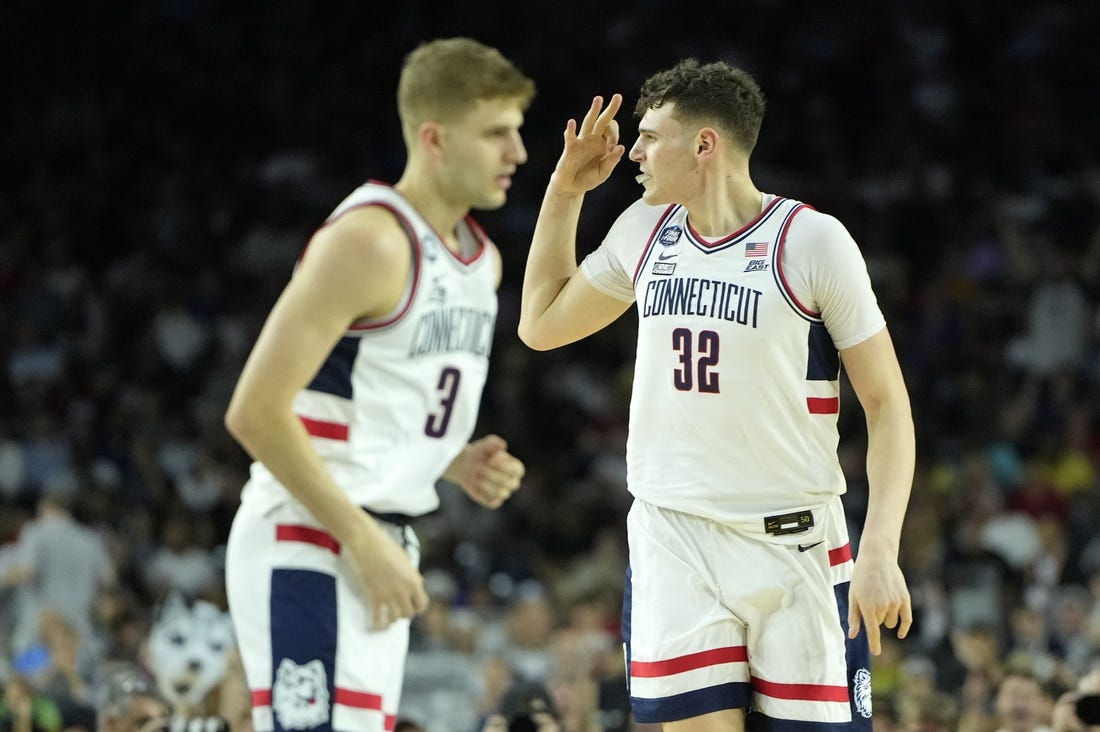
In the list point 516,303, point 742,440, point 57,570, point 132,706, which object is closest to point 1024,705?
point 742,440

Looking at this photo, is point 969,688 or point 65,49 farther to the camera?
point 65,49

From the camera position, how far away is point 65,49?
2064 centimetres

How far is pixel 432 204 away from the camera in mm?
5090

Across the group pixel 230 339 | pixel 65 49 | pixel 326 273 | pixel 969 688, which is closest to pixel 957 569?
pixel 969 688

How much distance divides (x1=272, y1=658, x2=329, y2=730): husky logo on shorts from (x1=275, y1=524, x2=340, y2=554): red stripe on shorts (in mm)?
345

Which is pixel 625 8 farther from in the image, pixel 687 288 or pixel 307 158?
pixel 687 288

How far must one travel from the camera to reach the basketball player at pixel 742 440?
5.11 m

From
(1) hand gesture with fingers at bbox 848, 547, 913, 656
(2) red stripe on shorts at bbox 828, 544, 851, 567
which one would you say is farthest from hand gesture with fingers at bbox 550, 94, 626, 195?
(1) hand gesture with fingers at bbox 848, 547, 913, 656

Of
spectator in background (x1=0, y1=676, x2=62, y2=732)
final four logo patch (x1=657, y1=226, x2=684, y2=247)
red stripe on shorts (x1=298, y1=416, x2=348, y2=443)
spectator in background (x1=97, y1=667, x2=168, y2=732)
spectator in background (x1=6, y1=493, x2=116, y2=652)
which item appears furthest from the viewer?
spectator in background (x1=6, y1=493, x2=116, y2=652)

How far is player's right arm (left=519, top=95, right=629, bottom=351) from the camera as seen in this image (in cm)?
556

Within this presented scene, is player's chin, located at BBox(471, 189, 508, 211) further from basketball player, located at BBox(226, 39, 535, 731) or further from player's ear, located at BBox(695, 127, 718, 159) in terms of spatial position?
player's ear, located at BBox(695, 127, 718, 159)

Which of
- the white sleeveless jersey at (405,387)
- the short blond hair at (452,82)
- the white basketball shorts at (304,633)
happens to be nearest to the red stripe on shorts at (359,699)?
the white basketball shorts at (304,633)

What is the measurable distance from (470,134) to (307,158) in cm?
1471

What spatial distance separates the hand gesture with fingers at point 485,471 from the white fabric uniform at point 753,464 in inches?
21.6
